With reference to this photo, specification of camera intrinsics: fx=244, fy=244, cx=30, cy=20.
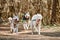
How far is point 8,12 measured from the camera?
23344 mm

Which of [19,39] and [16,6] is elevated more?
[16,6]

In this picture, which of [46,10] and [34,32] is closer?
[34,32]

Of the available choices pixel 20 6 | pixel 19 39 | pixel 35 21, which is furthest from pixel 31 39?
pixel 20 6

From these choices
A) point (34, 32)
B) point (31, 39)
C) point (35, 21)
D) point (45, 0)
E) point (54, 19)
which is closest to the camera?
point (31, 39)

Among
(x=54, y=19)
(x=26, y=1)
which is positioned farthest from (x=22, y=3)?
(x=54, y=19)

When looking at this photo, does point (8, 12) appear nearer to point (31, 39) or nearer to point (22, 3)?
point (22, 3)

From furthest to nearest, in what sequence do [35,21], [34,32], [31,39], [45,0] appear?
[45,0] → [34,32] → [35,21] → [31,39]

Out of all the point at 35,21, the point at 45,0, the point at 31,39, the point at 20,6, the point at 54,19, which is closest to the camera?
the point at 31,39

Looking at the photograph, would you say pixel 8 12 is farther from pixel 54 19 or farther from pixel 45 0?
pixel 54 19

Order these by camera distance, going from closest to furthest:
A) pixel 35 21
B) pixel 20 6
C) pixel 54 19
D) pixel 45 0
Result: 1. pixel 35 21
2. pixel 54 19
3. pixel 45 0
4. pixel 20 6

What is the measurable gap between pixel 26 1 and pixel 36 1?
3.06ft

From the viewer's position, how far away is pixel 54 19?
1925 centimetres

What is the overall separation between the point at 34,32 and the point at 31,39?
3.02 metres

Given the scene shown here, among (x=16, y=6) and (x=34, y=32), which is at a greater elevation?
(x=16, y=6)
